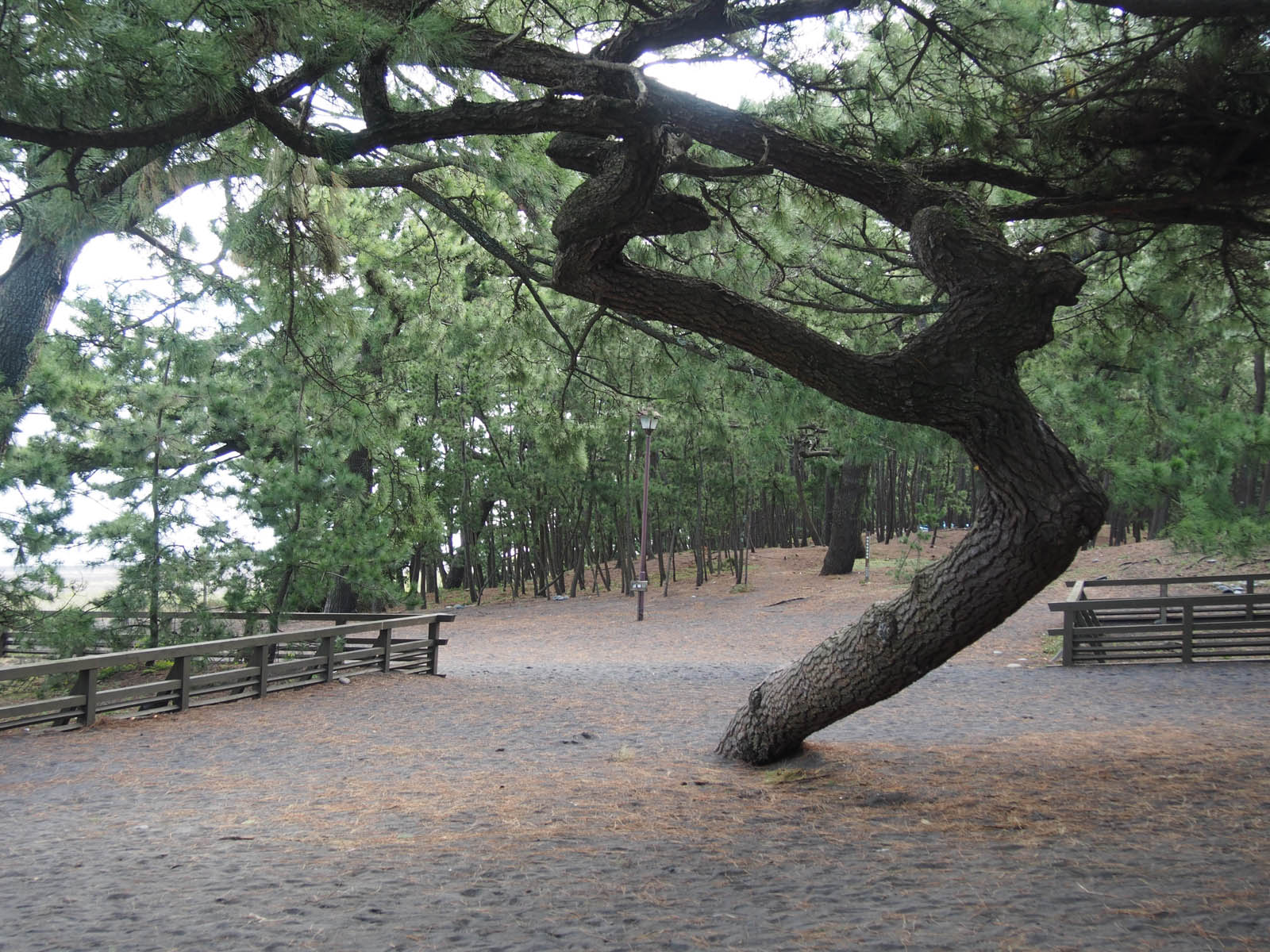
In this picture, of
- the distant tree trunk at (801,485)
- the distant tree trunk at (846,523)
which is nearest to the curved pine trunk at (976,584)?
the distant tree trunk at (846,523)

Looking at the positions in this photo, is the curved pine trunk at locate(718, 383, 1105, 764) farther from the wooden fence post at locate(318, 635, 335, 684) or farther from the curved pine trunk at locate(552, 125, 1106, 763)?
the wooden fence post at locate(318, 635, 335, 684)

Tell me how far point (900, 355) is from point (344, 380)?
7604 millimetres

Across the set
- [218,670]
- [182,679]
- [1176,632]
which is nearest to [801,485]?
[1176,632]

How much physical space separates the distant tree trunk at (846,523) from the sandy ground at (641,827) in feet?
46.2

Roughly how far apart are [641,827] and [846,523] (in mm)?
20258

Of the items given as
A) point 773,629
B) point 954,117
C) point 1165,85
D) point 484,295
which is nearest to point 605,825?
point 954,117

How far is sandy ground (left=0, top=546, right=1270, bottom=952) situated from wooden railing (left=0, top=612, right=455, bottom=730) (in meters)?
0.29

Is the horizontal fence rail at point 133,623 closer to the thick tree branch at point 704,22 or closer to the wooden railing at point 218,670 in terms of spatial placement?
the wooden railing at point 218,670

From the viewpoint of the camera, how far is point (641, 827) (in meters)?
4.74

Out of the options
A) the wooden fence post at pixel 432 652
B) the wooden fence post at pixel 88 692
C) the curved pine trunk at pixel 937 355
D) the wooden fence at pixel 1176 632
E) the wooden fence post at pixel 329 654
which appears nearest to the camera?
the curved pine trunk at pixel 937 355

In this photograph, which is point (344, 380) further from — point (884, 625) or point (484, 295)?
point (884, 625)

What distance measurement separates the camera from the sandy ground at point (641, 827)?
325 centimetres

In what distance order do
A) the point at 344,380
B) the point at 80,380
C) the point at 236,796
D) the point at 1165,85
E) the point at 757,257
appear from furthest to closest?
1. the point at 344,380
2. the point at 80,380
3. the point at 757,257
4. the point at 236,796
5. the point at 1165,85

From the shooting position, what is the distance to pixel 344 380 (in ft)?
34.5
